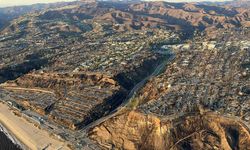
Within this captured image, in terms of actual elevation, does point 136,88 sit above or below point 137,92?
below

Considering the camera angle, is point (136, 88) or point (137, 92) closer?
point (137, 92)

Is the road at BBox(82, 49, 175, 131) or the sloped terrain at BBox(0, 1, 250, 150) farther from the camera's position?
the road at BBox(82, 49, 175, 131)

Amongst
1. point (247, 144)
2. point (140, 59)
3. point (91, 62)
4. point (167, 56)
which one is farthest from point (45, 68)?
point (247, 144)

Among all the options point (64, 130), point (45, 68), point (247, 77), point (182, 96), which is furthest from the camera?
point (45, 68)

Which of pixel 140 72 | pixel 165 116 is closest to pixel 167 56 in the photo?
pixel 140 72

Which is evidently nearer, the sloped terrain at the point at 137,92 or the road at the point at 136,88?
the sloped terrain at the point at 137,92

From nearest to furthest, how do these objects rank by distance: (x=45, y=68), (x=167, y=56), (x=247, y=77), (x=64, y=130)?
(x=64, y=130), (x=247, y=77), (x=45, y=68), (x=167, y=56)

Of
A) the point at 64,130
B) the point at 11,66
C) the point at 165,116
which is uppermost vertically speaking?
the point at 165,116

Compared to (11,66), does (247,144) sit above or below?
above

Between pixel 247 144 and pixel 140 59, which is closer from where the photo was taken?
pixel 247 144

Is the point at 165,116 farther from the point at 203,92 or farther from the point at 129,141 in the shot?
the point at 203,92
